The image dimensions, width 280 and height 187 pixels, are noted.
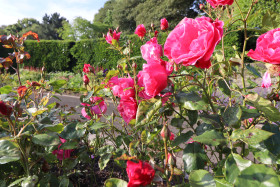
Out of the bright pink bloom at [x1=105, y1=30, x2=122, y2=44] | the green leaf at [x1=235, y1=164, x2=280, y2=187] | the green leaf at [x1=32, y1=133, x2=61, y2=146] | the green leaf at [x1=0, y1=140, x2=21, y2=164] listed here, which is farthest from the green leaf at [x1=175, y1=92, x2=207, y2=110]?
the bright pink bloom at [x1=105, y1=30, x2=122, y2=44]

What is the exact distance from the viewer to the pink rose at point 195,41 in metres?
0.43

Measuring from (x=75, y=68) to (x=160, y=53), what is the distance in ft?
32.5

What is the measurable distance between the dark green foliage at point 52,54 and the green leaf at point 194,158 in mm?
10507

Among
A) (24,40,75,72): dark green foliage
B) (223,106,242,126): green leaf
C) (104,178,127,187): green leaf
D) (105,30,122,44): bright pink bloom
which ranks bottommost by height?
(104,178,127,187): green leaf

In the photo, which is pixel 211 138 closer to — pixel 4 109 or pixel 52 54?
pixel 4 109

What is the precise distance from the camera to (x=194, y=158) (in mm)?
499

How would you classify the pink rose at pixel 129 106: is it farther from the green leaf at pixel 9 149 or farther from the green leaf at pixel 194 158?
the green leaf at pixel 9 149

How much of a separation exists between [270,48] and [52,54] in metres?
11.8

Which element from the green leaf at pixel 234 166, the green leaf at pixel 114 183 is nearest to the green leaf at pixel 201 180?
the green leaf at pixel 234 166

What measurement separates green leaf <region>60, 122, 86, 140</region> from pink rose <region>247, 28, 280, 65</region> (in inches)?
21.4

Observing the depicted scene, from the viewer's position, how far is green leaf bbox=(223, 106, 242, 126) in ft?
1.48

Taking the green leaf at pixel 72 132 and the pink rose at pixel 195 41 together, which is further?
the green leaf at pixel 72 132

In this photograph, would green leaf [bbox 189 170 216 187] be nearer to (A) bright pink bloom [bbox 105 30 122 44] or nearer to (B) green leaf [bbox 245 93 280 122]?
(B) green leaf [bbox 245 93 280 122]

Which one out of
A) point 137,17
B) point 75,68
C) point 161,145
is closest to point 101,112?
point 161,145
